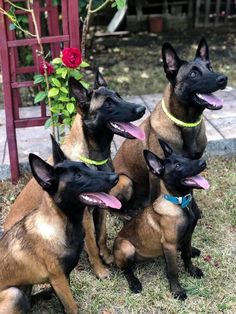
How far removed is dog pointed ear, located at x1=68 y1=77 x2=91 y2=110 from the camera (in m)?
3.54

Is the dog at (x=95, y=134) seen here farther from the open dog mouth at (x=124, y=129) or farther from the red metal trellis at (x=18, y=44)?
the red metal trellis at (x=18, y=44)

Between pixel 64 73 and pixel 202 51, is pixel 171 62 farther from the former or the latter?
pixel 64 73

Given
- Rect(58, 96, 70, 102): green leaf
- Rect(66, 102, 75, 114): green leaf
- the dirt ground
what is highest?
Rect(58, 96, 70, 102): green leaf

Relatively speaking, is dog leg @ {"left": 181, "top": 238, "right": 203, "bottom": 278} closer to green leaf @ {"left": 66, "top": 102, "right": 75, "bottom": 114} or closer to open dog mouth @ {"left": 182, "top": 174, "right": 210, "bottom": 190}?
open dog mouth @ {"left": 182, "top": 174, "right": 210, "bottom": 190}

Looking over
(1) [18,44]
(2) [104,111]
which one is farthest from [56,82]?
(2) [104,111]

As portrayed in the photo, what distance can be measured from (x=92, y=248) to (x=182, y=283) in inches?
31.2

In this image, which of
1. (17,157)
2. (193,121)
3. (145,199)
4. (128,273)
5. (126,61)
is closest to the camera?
(128,273)

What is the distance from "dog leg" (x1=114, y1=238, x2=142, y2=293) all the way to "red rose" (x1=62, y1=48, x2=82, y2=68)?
167 centimetres

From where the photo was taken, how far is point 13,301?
3.10m

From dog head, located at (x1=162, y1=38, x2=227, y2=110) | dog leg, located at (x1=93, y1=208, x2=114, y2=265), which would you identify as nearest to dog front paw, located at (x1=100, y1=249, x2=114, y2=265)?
dog leg, located at (x1=93, y1=208, x2=114, y2=265)

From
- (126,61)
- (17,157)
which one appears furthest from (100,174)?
(126,61)

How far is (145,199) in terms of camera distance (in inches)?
183

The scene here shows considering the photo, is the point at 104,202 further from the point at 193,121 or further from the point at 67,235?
the point at 193,121

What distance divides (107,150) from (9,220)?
1008 mm
